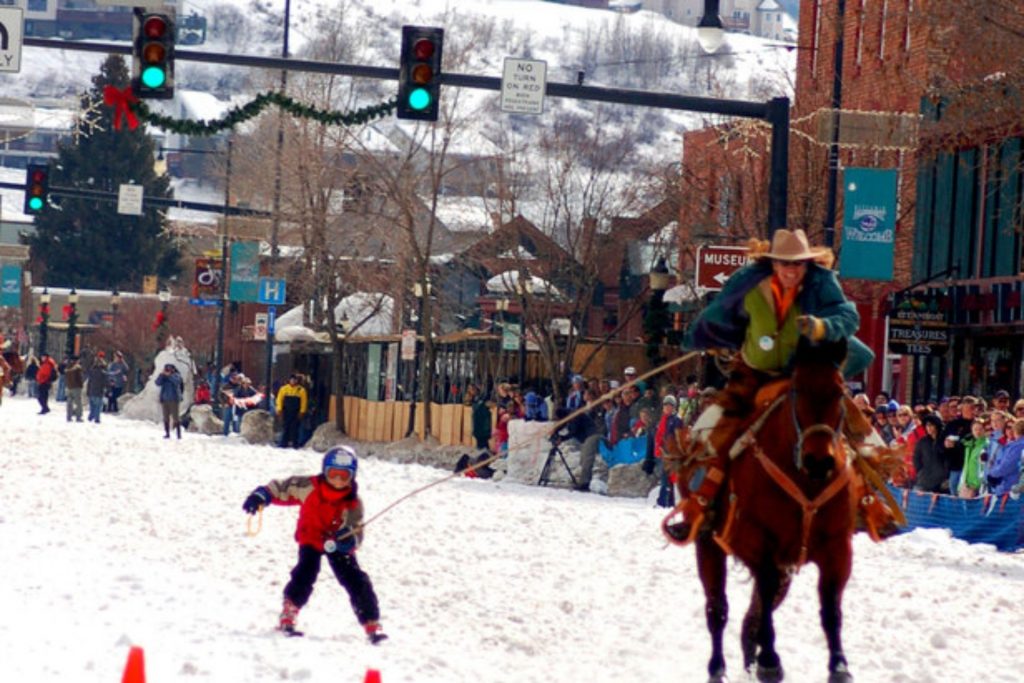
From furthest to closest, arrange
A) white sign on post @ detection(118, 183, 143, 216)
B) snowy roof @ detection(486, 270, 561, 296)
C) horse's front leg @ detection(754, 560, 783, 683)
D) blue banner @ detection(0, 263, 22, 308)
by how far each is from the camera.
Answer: blue banner @ detection(0, 263, 22, 308), snowy roof @ detection(486, 270, 561, 296), white sign on post @ detection(118, 183, 143, 216), horse's front leg @ detection(754, 560, 783, 683)

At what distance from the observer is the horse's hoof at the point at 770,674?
10398mm

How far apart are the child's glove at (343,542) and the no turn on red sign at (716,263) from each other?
994cm

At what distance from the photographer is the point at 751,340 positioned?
10.8m

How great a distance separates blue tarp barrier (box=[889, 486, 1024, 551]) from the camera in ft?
70.9

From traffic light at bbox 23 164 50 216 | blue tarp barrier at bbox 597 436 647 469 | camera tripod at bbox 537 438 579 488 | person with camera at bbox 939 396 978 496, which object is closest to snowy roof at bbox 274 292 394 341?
traffic light at bbox 23 164 50 216

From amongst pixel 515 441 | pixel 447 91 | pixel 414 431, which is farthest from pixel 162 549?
pixel 447 91

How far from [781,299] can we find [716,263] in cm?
1128

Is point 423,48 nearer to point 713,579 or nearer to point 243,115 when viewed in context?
point 243,115

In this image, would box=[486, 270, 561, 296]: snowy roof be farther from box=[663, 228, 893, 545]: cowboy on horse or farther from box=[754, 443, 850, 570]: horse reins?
box=[754, 443, 850, 570]: horse reins

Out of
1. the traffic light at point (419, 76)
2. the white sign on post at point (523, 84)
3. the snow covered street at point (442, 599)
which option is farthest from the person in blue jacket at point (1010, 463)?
the traffic light at point (419, 76)

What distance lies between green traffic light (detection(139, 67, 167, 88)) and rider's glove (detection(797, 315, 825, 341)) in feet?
40.5

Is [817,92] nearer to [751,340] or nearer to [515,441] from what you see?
[515,441]

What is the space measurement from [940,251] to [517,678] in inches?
1122

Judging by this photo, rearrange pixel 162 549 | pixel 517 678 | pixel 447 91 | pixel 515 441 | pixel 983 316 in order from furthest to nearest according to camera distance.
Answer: pixel 447 91, pixel 983 316, pixel 515 441, pixel 162 549, pixel 517 678
